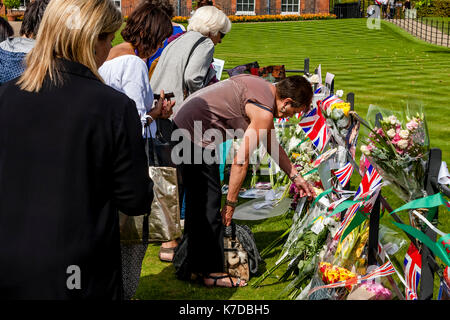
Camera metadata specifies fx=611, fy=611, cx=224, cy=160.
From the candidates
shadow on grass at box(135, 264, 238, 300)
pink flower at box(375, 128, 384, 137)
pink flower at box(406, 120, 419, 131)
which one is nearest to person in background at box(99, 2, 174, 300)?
shadow on grass at box(135, 264, 238, 300)

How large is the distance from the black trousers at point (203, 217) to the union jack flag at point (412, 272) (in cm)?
157

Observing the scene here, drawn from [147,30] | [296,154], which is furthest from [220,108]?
[296,154]

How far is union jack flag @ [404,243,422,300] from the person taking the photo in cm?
311

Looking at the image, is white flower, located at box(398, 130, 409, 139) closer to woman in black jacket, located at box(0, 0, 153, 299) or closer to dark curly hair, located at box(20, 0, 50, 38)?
woman in black jacket, located at box(0, 0, 153, 299)

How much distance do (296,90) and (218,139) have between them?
25.5 inches

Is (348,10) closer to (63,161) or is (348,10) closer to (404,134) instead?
(404,134)

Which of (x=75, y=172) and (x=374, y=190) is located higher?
(x=75, y=172)

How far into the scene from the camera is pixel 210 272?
15.0 feet

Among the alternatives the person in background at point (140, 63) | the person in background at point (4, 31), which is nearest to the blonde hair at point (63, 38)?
the person in background at point (140, 63)

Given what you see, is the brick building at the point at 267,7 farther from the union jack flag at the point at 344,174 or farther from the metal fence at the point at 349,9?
the union jack flag at the point at 344,174

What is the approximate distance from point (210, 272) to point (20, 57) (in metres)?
2.04

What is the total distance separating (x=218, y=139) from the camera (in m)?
4.24
